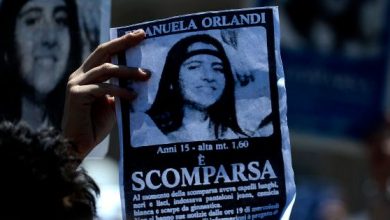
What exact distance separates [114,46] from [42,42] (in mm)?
549

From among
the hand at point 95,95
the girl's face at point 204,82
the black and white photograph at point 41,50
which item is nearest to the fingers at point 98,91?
the hand at point 95,95

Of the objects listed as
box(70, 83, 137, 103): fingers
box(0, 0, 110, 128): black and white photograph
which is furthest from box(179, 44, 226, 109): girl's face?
box(0, 0, 110, 128): black and white photograph

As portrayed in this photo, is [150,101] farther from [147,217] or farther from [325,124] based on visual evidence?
[325,124]

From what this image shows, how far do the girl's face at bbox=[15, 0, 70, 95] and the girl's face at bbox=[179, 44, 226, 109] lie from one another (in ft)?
2.09

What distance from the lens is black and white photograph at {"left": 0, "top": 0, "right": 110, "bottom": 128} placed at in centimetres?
306

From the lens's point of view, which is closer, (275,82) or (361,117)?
(275,82)

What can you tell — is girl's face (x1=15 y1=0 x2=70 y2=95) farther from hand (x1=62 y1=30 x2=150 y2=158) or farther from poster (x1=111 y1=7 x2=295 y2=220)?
poster (x1=111 y1=7 x2=295 y2=220)

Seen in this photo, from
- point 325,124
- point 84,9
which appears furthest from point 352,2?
point 84,9

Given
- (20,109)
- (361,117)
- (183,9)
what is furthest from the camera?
(183,9)

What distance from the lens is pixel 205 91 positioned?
98.9 inches

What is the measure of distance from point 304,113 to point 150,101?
19.6ft

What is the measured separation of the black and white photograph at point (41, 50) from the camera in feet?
10.0

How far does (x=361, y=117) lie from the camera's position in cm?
826

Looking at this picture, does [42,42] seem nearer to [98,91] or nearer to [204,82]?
[98,91]
